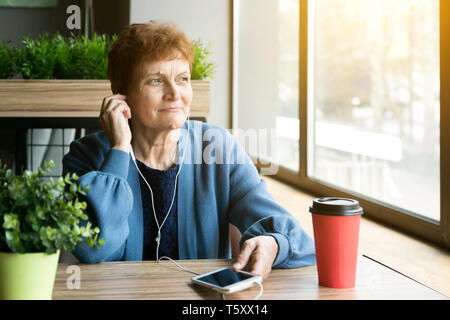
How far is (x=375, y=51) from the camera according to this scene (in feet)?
8.40

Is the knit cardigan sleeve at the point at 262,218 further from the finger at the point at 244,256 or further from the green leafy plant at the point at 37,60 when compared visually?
the green leafy plant at the point at 37,60

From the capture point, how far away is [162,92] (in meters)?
1.52

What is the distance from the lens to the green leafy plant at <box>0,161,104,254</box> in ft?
2.66

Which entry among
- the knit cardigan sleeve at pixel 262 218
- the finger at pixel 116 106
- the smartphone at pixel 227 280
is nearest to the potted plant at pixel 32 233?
the smartphone at pixel 227 280

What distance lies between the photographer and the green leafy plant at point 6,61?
2.41m

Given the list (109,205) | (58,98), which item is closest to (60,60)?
(58,98)

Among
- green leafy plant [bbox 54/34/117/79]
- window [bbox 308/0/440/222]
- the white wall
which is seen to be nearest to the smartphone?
window [bbox 308/0/440/222]

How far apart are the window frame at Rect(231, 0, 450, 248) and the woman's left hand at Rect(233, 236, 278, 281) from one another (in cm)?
98

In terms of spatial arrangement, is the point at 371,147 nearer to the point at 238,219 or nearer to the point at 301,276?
the point at 238,219

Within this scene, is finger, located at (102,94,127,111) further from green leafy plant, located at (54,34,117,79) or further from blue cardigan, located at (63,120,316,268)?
green leafy plant, located at (54,34,117,79)

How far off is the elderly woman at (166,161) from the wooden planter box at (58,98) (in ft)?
2.43

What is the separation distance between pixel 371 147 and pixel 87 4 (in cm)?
392
